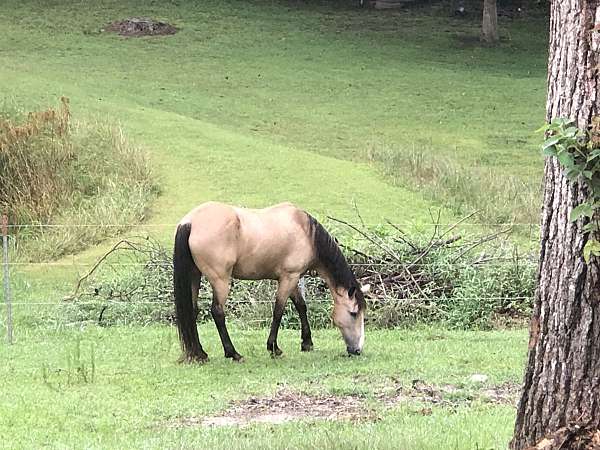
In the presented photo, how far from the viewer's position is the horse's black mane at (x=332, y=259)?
8359mm

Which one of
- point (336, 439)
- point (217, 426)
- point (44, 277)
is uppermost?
point (336, 439)

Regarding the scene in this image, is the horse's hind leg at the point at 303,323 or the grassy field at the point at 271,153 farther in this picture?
the horse's hind leg at the point at 303,323

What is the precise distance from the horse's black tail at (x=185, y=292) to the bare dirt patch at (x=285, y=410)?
54.1 inches

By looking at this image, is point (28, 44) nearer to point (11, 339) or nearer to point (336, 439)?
point (11, 339)

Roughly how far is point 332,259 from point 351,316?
1.76 feet

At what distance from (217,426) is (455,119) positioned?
61.2 ft

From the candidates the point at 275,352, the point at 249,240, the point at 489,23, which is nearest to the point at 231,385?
the point at 275,352

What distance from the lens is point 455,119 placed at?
23.5 metres

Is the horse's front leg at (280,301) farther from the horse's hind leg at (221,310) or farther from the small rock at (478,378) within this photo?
the small rock at (478,378)

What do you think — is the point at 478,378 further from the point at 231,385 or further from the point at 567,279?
the point at 567,279

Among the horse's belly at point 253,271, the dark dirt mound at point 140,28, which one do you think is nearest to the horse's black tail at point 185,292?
the horse's belly at point 253,271

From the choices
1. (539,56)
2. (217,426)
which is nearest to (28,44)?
(539,56)

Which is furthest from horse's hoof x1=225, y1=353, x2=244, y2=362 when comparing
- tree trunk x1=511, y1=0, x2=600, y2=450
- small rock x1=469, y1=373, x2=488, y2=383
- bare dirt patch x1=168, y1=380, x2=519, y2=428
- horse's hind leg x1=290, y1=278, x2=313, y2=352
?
tree trunk x1=511, y1=0, x2=600, y2=450

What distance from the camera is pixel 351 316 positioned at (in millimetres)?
8359
